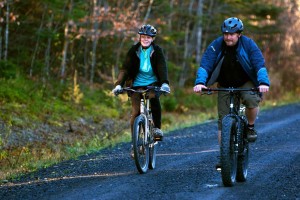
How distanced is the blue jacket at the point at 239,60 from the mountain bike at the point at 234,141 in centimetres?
21

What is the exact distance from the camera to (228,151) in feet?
25.4

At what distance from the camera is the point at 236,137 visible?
8117 millimetres

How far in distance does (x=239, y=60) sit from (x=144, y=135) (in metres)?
2.12

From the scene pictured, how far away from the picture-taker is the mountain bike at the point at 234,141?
7.77 metres

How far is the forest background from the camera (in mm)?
14570

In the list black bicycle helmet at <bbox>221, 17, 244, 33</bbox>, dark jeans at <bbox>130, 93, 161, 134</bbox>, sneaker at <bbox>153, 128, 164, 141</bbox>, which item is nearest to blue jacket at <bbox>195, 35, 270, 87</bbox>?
black bicycle helmet at <bbox>221, 17, 244, 33</bbox>

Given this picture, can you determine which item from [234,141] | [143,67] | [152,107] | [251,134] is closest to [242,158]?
[251,134]

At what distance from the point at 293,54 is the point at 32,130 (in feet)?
80.2

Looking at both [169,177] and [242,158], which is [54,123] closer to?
[169,177]

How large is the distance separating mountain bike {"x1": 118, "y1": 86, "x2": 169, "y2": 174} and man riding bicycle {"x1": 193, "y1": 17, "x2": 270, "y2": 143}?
1388 mm

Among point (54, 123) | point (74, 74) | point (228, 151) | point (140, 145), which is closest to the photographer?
point (228, 151)

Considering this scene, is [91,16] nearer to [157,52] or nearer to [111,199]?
[157,52]

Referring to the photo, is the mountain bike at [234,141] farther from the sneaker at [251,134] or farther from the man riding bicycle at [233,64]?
the man riding bicycle at [233,64]

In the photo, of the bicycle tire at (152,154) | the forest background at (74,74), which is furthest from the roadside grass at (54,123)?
the bicycle tire at (152,154)
